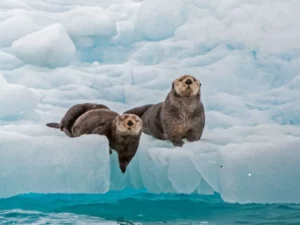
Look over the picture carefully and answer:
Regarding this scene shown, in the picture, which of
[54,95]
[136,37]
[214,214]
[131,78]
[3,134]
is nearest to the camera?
[214,214]

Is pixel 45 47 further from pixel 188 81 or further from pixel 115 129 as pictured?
pixel 115 129

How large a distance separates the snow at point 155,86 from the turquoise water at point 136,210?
0.34 ft

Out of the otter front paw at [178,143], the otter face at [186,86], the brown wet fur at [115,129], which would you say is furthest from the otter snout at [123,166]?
the otter face at [186,86]

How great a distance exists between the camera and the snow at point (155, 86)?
478cm

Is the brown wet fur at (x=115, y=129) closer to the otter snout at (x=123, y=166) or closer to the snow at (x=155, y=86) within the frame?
the otter snout at (x=123, y=166)

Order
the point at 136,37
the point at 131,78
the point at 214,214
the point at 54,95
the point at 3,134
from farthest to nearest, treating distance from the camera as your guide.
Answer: the point at 136,37 < the point at 131,78 < the point at 54,95 < the point at 3,134 < the point at 214,214

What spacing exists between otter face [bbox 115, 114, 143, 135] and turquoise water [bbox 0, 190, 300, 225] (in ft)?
1.80

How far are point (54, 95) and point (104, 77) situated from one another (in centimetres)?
87

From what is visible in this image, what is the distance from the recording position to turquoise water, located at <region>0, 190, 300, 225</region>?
168 inches

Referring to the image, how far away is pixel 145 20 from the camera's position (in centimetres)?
902

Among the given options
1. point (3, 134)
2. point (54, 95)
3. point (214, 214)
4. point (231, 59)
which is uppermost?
point (231, 59)

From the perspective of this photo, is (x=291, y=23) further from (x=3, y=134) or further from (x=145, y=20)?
(x=3, y=134)

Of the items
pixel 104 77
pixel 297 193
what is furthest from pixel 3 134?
pixel 104 77

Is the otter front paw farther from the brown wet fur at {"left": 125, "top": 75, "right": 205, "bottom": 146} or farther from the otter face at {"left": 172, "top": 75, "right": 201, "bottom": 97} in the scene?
the otter face at {"left": 172, "top": 75, "right": 201, "bottom": 97}
